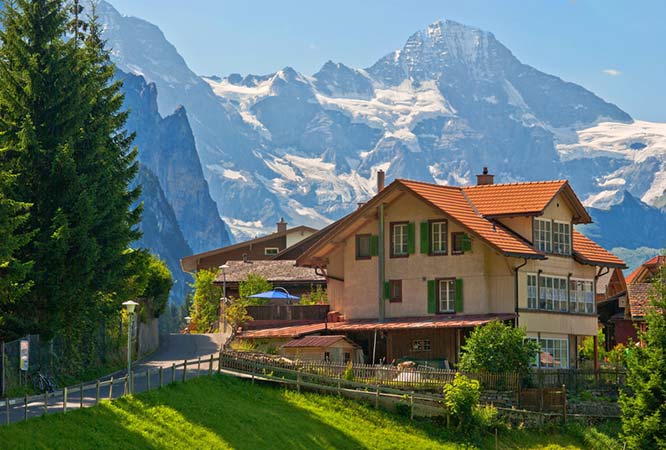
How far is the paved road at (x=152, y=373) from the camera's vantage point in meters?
39.6

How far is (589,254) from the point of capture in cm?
6975

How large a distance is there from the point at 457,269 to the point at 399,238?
3.79 meters

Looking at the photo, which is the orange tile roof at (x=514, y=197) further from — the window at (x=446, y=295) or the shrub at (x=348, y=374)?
the shrub at (x=348, y=374)

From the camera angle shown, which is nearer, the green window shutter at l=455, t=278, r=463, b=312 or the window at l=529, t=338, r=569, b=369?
the window at l=529, t=338, r=569, b=369

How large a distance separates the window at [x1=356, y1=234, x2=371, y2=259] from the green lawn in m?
16.6

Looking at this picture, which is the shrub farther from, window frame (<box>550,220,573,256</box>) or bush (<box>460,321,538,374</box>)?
window frame (<box>550,220,573,256</box>)

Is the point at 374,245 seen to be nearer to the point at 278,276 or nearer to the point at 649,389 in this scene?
the point at 649,389

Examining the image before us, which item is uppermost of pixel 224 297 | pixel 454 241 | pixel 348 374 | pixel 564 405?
pixel 454 241

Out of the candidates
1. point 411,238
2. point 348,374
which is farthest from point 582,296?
point 348,374

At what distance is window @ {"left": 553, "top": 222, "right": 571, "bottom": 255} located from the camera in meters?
66.8

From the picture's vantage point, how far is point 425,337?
6338 cm

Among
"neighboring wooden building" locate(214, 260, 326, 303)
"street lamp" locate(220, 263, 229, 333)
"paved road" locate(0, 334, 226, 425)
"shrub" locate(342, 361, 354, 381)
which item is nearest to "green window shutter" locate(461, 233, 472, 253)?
"shrub" locate(342, 361, 354, 381)

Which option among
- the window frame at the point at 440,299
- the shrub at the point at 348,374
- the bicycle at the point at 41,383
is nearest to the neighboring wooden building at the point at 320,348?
the window frame at the point at 440,299

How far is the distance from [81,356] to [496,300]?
1962 cm
